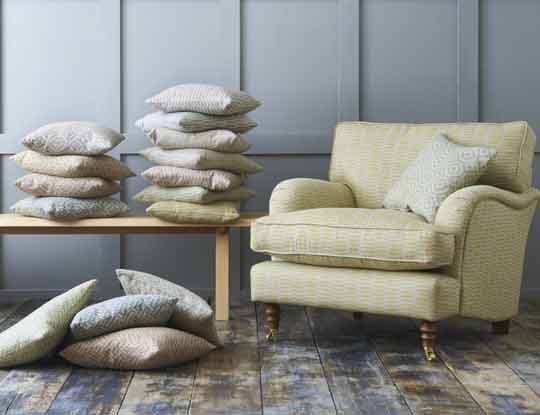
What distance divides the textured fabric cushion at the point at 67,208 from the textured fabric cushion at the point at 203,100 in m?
0.48

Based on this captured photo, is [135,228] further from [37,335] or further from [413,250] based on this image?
[413,250]

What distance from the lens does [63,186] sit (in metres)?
3.31

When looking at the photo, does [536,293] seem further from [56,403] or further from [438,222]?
[56,403]

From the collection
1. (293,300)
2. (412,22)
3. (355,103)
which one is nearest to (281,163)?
(355,103)

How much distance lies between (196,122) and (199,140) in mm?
75

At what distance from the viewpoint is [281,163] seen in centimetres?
392

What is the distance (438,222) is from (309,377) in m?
0.72

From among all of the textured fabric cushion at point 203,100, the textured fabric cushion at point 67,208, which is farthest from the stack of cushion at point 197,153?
the textured fabric cushion at point 67,208

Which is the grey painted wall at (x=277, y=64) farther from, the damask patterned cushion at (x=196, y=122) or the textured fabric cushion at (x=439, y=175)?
the textured fabric cushion at (x=439, y=175)

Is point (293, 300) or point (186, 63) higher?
point (186, 63)

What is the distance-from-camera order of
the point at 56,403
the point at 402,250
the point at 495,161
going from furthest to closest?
the point at 495,161 → the point at 402,250 → the point at 56,403

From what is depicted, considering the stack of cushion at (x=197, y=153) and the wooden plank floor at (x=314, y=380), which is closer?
the wooden plank floor at (x=314, y=380)

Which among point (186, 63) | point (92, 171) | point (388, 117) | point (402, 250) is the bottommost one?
point (402, 250)

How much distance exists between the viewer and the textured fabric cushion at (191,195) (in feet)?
10.9
